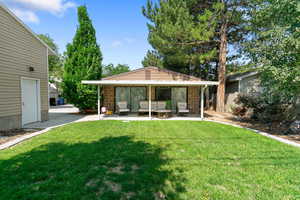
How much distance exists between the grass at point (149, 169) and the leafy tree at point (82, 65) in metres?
6.51

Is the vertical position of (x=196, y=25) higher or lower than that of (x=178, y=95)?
higher

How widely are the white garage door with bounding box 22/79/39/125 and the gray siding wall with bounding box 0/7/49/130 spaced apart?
0.36m

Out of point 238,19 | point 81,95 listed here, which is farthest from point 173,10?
point 81,95

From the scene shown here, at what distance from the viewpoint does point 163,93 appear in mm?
11609

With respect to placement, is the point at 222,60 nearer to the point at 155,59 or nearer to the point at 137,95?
the point at 137,95

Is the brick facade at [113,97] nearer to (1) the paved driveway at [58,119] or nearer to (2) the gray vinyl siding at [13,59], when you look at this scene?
Result: (1) the paved driveway at [58,119]

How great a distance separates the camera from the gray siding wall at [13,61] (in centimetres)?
603

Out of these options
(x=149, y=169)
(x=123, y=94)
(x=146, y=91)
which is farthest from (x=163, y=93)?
(x=149, y=169)

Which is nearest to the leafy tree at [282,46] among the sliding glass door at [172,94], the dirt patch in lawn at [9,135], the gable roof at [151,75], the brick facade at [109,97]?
the gable roof at [151,75]

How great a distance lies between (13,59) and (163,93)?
8.44 m

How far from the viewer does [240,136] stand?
5.53 m

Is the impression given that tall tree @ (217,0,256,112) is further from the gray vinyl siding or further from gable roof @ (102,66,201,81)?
the gray vinyl siding

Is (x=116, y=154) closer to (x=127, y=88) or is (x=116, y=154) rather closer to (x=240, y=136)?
(x=240, y=136)

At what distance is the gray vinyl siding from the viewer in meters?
6.03
